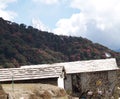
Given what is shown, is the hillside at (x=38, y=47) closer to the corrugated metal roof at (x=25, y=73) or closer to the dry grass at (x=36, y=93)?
the corrugated metal roof at (x=25, y=73)

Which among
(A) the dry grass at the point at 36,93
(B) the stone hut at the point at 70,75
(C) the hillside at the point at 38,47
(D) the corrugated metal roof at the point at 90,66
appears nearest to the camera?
(A) the dry grass at the point at 36,93

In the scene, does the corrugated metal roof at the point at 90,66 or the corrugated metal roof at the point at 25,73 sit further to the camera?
the corrugated metal roof at the point at 90,66

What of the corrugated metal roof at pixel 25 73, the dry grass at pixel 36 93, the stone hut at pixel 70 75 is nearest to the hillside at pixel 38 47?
the stone hut at pixel 70 75

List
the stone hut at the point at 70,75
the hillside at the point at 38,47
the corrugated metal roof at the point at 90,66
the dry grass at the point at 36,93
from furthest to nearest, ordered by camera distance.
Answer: the hillside at the point at 38,47, the corrugated metal roof at the point at 90,66, the stone hut at the point at 70,75, the dry grass at the point at 36,93

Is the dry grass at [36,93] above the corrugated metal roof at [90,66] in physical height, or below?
below

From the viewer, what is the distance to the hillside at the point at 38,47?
6284 cm

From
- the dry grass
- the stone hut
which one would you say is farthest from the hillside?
the dry grass

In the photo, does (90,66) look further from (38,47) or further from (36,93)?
(38,47)

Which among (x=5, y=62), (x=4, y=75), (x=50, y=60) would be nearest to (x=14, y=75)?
(x=4, y=75)

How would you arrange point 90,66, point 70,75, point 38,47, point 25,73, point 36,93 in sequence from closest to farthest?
point 36,93 < point 25,73 < point 70,75 < point 90,66 < point 38,47

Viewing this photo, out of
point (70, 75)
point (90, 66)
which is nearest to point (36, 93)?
point (70, 75)

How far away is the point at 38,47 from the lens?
243 ft

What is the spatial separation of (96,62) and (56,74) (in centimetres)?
1558

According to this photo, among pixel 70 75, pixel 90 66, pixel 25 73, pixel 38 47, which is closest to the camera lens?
pixel 25 73
